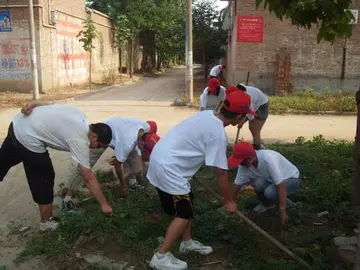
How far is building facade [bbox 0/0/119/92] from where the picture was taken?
57.9ft

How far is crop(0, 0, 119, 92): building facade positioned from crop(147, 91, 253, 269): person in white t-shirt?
1575 cm

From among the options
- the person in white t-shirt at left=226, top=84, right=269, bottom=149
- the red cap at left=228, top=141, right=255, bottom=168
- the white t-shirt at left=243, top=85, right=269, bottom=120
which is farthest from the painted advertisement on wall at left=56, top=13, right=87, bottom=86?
the red cap at left=228, top=141, right=255, bottom=168

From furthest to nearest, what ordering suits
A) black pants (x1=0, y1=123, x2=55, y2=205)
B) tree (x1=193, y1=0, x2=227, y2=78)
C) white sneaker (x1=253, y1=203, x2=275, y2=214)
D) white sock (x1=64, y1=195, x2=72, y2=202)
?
tree (x1=193, y1=0, x2=227, y2=78) → white sock (x1=64, y1=195, x2=72, y2=202) → white sneaker (x1=253, y1=203, x2=275, y2=214) → black pants (x1=0, y1=123, x2=55, y2=205)

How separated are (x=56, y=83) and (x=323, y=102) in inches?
447

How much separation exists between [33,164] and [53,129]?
43cm

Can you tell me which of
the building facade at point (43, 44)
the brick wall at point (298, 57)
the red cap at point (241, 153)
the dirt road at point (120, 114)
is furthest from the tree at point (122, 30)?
the red cap at point (241, 153)

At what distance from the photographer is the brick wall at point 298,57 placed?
1578 centimetres

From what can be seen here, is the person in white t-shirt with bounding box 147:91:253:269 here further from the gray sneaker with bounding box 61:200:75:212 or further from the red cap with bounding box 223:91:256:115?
the gray sneaker with bounding box 61:200:75:212

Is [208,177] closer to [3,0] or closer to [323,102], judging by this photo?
[323,102]

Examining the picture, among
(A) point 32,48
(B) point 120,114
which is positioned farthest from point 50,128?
(A) point 32,48

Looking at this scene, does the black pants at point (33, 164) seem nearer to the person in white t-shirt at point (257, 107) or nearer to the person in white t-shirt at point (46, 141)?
the person in white t-shirt at point (46, 141)

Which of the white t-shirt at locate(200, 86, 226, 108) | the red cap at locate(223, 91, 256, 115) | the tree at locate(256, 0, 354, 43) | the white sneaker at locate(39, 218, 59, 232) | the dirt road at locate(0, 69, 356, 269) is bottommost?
the dirt road at locate(0, 69, 356, 269)

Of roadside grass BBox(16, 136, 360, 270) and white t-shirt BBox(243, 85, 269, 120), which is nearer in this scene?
roadside grass BBox(16, 136, 360, 270)

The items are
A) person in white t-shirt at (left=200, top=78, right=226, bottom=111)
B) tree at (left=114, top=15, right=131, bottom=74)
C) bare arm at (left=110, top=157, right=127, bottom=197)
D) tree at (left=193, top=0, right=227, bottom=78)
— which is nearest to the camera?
bare arm at (left=110, top=157, right=127, bottom=197)
